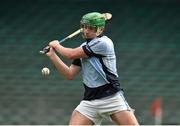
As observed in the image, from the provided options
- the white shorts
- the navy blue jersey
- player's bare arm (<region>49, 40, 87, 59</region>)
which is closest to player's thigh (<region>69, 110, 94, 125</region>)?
the white shorts

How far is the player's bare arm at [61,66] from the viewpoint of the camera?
709cm

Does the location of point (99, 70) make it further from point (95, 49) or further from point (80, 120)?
point (80, 120)

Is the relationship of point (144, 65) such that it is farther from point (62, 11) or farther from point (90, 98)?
point (90, 98)

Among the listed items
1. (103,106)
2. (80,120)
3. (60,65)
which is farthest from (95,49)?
(80,120)

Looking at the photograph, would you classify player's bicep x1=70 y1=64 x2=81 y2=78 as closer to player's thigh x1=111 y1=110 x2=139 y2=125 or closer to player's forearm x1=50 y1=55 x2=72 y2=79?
player's forearm x1=50 y1=55 x2=72 y2=79

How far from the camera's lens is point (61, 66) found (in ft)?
23.4

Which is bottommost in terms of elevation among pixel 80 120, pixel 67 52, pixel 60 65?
pixel 80 120

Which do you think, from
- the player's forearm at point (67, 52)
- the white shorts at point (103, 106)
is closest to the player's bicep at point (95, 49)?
the player's forearm at point (67, 52)

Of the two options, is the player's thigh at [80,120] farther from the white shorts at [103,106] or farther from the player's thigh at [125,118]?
the player's thigh at [125,118]

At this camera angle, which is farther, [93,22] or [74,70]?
[74,70]

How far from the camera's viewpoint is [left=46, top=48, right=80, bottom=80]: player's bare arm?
709 cm

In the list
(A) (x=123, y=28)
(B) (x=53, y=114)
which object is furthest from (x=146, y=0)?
(B) (x=53, y=114)

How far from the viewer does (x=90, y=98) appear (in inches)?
279

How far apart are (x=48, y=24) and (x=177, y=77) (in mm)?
1893
